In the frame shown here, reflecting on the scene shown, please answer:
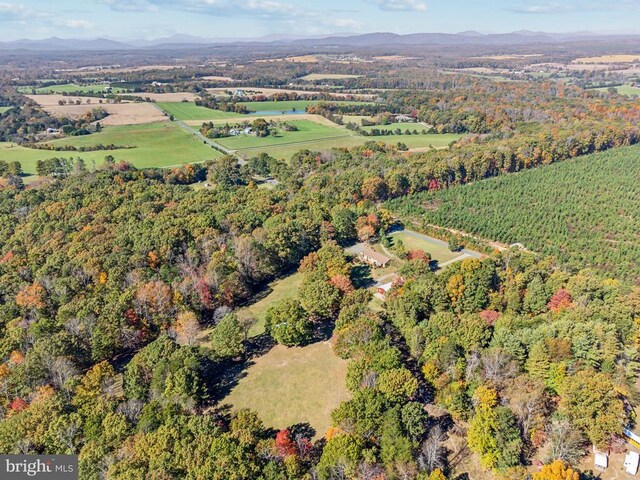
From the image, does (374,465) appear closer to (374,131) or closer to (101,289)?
Answer: (101,289)

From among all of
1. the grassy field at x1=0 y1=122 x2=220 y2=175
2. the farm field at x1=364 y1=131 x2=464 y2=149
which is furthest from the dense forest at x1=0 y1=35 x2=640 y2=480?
the farm field at x1=364 y1=131 x2=464 y2=149

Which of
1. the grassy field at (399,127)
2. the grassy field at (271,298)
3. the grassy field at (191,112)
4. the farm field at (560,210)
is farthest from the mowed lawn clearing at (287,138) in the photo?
the grassy field at (271,298)

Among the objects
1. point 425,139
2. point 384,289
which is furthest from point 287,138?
point 384,289

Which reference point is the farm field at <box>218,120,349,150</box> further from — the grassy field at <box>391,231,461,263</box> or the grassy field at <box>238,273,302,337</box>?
the grassy field at <box>238,273,302,337</box>

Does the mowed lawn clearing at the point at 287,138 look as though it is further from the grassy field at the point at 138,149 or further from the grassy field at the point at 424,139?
the grassy field at the point at 424,139

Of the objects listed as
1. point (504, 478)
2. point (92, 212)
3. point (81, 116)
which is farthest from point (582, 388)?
point (81, 116)
